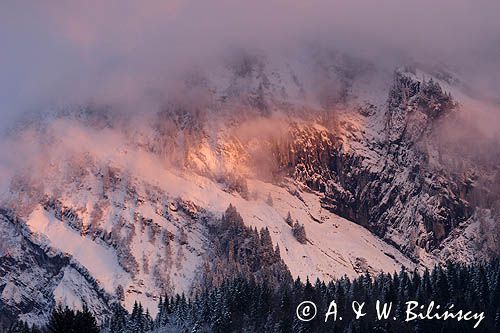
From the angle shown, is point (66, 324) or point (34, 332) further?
point (34, 332)

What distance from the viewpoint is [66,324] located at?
172375 mm

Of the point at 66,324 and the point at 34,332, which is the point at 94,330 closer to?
the point at 66,324

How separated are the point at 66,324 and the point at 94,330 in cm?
451

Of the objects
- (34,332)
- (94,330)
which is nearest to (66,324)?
(94,330)

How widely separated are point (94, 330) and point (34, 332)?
2673 centimetres

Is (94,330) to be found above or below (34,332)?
above

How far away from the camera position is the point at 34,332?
655ft

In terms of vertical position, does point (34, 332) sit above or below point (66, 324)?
below

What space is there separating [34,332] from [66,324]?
2871 centimetres

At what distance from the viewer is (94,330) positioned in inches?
6909

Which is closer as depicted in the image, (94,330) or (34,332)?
(94,330)
